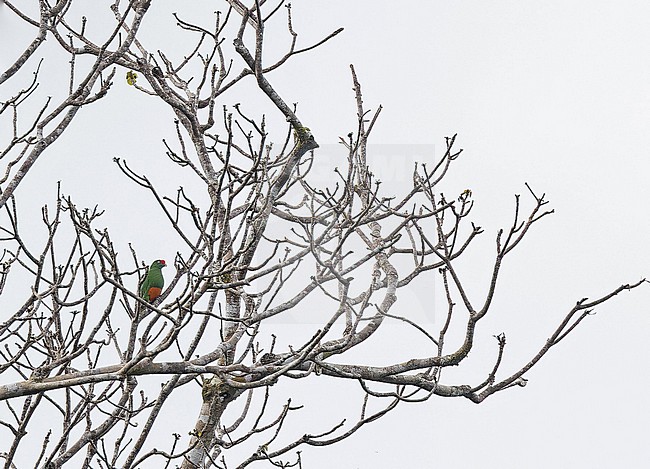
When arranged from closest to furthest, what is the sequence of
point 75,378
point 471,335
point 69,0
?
1. point 75,378
2. point 69,0
3. point 471,335

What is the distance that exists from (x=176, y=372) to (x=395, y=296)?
65.5 inches

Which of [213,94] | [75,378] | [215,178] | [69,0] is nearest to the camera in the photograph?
[75,378]

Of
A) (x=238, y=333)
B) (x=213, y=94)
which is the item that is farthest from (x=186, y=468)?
(x=213, y=94)

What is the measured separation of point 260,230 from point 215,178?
3.67 ft

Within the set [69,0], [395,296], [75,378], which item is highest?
[69,0]

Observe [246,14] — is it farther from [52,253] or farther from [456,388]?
[456,388]

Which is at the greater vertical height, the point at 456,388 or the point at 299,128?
the point at 299,128

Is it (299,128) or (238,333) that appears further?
(299,128)

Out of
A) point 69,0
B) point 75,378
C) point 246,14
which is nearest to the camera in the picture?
point 75,378

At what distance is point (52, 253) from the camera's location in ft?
9.26

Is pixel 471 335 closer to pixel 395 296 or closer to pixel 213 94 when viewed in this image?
pixel 395 296

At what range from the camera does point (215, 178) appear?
145 inches

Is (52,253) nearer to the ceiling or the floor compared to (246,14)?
nearer to the floor

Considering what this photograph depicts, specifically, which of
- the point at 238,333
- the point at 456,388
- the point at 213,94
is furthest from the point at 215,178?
the point at 456,388
